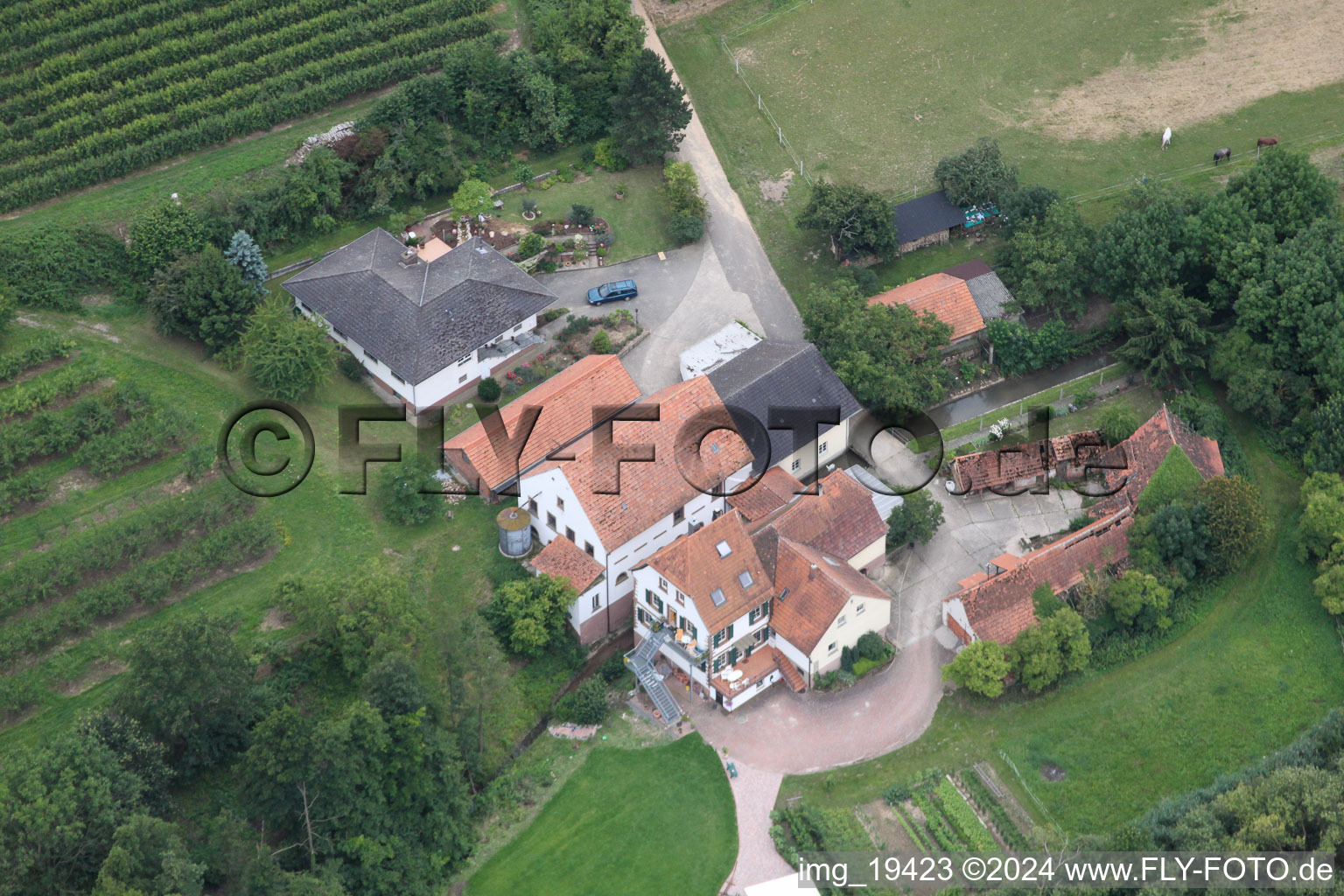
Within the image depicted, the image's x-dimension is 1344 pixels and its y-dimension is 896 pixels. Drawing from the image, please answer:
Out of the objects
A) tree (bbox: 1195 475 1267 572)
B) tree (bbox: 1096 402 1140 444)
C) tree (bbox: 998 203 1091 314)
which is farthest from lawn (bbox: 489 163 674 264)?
tree (bbox: 1195 475 1267 572)

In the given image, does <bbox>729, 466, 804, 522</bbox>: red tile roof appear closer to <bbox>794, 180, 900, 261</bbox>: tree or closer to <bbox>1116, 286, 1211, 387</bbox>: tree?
<bbox>794, 180, 900, 261</bbox>: tree

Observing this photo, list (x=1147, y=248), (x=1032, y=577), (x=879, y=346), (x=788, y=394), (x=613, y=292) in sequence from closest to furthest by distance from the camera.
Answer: (x=1032, y=577) < (x=788, y=394) < (x=879, y=346) < (x=1147, y=248) < (x=613, y=292)

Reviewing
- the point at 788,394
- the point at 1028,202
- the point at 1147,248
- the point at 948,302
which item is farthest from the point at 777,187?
the point at 1147,248

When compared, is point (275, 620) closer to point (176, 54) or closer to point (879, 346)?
point (879, 346)

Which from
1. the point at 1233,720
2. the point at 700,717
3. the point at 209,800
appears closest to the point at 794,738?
the point at 700,717

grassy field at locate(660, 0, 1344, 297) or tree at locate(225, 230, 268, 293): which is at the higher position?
tree at locate(225, 230, 268, 293)

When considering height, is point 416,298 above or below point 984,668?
above

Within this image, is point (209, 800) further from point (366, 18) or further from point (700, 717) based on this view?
point (366, 18)
